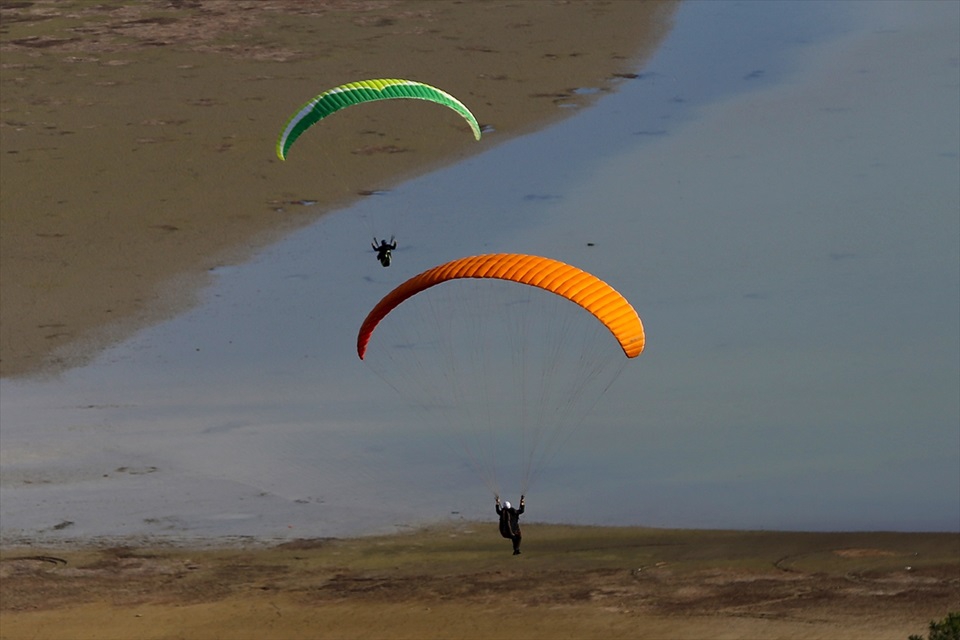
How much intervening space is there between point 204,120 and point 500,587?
2215 cm

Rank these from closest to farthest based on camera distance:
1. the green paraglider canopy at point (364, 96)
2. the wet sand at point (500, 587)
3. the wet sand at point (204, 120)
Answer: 1. the wet sand at point (500, 587)
2. the green paraglider canopy at point (364, 96)
3. the wet sand at point (204, 120)

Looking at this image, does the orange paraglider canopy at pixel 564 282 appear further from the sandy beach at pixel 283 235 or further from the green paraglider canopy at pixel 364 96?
the green paraglider canopy at pixel 364 96

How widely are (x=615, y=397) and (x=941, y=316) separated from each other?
723 centimetres

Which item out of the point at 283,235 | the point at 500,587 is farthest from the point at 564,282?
the point at 283,235

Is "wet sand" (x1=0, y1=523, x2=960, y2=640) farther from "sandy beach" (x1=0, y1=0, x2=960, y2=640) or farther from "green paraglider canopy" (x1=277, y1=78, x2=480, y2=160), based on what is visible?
"green paraglider canopy" (x1=277, y1=78, x2=480, y2=160)

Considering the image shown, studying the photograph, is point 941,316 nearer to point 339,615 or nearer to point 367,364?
point 367,364

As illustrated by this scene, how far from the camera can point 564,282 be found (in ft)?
81.9

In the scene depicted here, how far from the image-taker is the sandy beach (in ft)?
93.5

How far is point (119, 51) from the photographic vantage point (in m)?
54.5

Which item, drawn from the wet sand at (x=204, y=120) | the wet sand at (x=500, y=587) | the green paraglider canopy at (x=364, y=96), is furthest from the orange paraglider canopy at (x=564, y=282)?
the wet sand at (x=204, y=120)

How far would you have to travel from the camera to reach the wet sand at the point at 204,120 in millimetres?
40125

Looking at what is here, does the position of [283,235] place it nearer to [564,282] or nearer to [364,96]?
[364,96]

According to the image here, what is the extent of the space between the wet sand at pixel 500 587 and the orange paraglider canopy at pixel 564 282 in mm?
5065

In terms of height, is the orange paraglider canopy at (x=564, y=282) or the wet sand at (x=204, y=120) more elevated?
the wet sand at (x=204, y=120)
